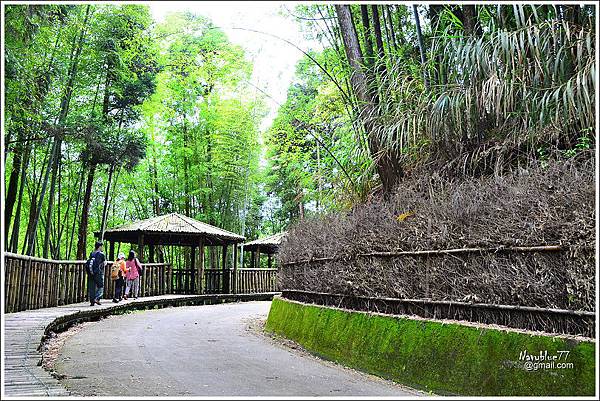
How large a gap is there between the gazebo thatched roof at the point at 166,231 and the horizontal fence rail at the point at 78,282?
1.09 meters

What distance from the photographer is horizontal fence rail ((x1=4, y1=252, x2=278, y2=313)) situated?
9430 mm

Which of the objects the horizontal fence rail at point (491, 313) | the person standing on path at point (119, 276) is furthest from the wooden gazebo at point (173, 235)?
the horizontal fence rail at point (491, 313)

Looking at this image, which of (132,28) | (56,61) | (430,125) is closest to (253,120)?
(132,28)

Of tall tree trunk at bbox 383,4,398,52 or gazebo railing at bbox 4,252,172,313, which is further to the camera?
gazebo railing at bbox 4,252,172,313

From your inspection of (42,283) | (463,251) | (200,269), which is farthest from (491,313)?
(200,269)

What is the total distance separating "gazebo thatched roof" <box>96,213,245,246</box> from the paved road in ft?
27.7

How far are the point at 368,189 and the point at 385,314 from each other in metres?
2.59

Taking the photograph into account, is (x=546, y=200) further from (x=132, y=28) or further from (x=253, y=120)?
(x=253, y=120)

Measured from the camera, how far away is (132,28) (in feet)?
51.1

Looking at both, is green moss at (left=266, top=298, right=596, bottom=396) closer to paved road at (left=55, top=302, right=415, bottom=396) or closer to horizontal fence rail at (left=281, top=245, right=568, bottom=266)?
paved road at (left=55, top=302, right=415, bottom=396)

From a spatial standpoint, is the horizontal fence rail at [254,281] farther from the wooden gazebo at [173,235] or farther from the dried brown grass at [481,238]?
the dried brown grass at [481,238]

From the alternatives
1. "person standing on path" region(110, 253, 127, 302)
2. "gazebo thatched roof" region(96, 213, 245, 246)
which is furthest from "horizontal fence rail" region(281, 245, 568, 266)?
"gazebo thatched roof" region(96, 213, 245, 246)

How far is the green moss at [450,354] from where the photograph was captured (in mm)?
4043

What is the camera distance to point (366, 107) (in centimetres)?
791
